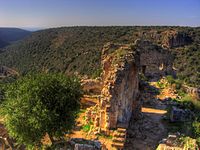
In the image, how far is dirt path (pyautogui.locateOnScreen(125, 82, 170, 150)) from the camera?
659 inches

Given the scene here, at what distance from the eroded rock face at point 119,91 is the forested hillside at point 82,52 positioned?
31927mm

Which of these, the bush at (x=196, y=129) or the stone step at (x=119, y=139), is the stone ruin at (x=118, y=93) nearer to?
the stone step at (x=119, y=139)

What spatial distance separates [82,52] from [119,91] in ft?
173

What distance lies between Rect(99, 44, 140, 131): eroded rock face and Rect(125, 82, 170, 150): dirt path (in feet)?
3.02

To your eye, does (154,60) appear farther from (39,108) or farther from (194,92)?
(39,108)

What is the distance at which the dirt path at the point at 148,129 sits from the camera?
16.8 meters

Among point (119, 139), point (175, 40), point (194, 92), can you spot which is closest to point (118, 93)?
point (119, 139)

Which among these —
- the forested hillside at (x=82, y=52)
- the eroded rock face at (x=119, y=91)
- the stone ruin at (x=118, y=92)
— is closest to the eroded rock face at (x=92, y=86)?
the stone ruin at (x=118, y=92)

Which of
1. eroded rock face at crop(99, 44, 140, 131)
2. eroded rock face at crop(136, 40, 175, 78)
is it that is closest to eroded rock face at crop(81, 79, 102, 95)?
eroded rock face at crop(99, 44, 140, 131)

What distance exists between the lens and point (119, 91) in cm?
1672

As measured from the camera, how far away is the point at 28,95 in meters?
14.6

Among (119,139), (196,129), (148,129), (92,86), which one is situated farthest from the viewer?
(92,86)

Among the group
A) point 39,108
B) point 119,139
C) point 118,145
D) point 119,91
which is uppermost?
point 119,91

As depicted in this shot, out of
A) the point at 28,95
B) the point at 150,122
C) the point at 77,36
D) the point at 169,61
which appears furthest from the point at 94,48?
the point at 28,95
